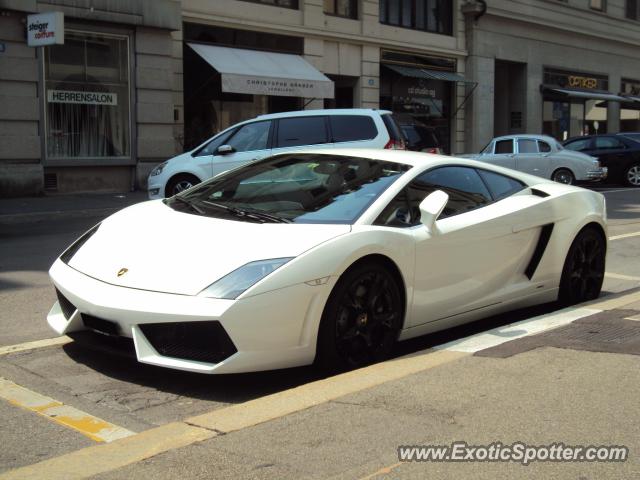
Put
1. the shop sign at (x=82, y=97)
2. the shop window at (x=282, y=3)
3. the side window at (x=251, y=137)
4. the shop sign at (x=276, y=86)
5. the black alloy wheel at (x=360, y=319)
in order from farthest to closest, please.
Result: the shop window at (x=282, y=3) → the shop sign at (x=276, y=86) → the shop sign at (x=82, y=97) → the side window at (x=251, y=137) → the black alloy wheel at (x=360, y=319)

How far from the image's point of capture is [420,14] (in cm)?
2777

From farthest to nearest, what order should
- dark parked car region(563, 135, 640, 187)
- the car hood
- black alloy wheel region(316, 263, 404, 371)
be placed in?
1. dark parked car region(563, 135, 640, 187)
2. black alloy wheel region(316, 263, 404, 371)
3. the car hood

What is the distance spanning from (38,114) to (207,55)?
4844 mm

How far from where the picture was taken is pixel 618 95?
119 feet

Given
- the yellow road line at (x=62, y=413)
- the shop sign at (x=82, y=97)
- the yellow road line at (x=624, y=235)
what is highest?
the shop sign at (x=82, y=97)

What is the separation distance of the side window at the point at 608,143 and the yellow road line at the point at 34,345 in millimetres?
20442

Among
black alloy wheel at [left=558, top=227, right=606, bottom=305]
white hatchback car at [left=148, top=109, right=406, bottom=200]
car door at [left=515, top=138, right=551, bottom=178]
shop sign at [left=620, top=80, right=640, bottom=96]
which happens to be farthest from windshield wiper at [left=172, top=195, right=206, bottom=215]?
shop sign at [left=620, top=80, right=640, bottom=96]

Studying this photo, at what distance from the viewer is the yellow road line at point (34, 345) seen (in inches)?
206

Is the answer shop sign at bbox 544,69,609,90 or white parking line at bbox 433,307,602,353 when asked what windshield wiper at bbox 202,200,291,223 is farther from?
shop sign at bbox 544,69,609,90

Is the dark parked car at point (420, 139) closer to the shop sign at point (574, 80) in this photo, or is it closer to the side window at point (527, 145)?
the side window at point (527, 145)

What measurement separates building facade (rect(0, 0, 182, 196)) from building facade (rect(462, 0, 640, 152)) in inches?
548

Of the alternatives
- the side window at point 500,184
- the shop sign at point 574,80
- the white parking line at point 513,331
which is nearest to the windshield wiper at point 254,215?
the white parking line at point 513,331

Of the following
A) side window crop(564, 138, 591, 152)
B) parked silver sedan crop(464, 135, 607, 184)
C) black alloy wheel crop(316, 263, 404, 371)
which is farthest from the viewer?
side window crop(564, 138, 591, 152)

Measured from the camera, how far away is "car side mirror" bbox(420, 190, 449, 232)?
4957mm
